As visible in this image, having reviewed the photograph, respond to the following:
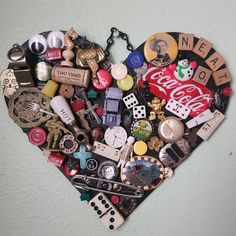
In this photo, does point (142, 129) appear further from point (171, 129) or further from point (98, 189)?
point (98, 189)

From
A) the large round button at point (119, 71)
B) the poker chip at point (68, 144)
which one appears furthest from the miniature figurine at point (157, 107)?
the poker chip at point (68, 144)

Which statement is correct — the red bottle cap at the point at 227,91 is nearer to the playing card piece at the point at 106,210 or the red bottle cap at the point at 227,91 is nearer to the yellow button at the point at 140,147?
the yellow button at the point at 140,147

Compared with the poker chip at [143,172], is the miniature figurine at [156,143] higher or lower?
higher

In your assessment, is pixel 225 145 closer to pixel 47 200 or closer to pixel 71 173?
pixel 71 173

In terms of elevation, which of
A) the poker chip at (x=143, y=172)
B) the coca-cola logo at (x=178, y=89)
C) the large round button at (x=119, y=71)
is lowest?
the poker chip at (x=143, y=172)

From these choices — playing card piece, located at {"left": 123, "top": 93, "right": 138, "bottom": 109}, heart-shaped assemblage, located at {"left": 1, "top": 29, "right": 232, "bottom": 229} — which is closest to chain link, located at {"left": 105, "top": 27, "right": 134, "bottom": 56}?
heart-shaped assemblage, located at {"left": 1, "top": 29, "right": 232, "bottom": 229}

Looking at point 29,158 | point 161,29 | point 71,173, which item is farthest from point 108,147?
point 161,29
